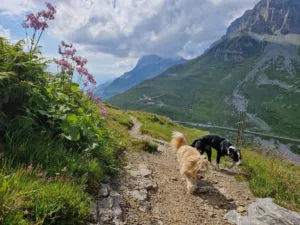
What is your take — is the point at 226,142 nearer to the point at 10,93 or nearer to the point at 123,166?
the point at 123,166

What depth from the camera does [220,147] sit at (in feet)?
35.4

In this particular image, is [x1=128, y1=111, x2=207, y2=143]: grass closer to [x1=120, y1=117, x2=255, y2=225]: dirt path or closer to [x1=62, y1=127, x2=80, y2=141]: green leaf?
[x1=120, y1=117, x2=255, y2=225]: dirt path

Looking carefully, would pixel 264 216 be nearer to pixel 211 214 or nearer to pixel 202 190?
pixel 211 214

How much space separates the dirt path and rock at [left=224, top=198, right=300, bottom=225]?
316mm

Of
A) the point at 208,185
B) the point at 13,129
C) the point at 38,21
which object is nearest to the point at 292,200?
the point at 208,185

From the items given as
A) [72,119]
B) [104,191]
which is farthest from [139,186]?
[72,119]

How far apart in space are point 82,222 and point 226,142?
8186 millimetres

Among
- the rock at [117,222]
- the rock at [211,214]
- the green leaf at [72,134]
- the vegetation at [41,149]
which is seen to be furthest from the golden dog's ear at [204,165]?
the green leaf at [72,134]

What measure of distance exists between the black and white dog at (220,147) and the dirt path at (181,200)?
2.73 ft

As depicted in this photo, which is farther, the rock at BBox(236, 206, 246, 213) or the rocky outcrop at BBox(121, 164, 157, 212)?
the rock at BBox(236, 206, 246, 213)

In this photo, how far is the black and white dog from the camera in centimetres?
987

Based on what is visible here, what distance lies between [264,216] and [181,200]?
221cm

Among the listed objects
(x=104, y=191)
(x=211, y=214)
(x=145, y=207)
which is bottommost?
(x=211, y=214)

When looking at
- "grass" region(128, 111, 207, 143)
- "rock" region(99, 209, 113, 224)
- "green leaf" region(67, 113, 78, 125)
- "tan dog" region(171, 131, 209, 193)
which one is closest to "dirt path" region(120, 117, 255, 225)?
"tan dog" region(171, 131, 209, 193)
